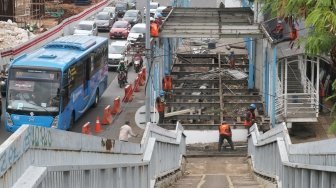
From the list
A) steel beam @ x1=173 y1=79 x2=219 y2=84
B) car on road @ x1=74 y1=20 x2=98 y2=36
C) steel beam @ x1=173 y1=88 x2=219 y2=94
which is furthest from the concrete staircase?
car on road @ x1=74 y1=20 x2=98 y2=36

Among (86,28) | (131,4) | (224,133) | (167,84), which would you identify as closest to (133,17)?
(86,28)

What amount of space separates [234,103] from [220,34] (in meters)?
3.26

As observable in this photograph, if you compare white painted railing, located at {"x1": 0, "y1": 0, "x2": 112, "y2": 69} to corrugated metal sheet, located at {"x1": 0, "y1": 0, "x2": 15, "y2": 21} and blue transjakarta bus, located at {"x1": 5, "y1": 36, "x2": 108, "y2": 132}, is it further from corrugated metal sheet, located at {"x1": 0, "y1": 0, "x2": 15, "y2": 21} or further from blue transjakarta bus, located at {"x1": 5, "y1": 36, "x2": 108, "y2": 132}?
blue transjakarta bus, located at {"x1": 5, "y1": 36, "x2": 108, "y2": 132}

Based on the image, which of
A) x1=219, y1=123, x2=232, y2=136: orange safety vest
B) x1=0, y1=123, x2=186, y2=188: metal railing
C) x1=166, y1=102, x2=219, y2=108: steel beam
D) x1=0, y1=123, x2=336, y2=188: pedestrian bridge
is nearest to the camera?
x1=0, y1=123, x2=186, y2=188: metal railing

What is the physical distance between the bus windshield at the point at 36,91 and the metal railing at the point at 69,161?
13.4m

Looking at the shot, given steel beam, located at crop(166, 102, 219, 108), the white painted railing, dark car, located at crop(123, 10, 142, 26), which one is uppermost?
dark car, located at crop(123, 10, 142, 26)

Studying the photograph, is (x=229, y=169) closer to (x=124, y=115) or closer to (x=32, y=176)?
(x=124, y=115)

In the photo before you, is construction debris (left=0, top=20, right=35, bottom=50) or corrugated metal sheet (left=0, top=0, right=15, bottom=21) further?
corrugated metal sheet (left=0, top=0, right=15, bottom=21)

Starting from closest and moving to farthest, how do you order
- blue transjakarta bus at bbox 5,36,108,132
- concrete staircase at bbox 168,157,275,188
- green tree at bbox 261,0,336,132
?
green tree at bbox 261,0,336,132
concrete staircase at bbox 168,157,275,188
blue transjakarta bus at bbox 5,36,108,132

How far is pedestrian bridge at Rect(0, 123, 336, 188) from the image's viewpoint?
648 cm

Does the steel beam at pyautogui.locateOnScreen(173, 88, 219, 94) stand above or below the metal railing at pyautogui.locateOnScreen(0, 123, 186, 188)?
below

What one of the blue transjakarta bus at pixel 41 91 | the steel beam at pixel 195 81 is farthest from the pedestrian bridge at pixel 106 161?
the steel beam at pixel 195 81

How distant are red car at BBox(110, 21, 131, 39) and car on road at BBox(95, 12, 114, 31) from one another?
143 inches

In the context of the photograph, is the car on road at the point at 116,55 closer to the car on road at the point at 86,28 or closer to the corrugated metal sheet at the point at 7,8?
the car on road at the point at 86,28
